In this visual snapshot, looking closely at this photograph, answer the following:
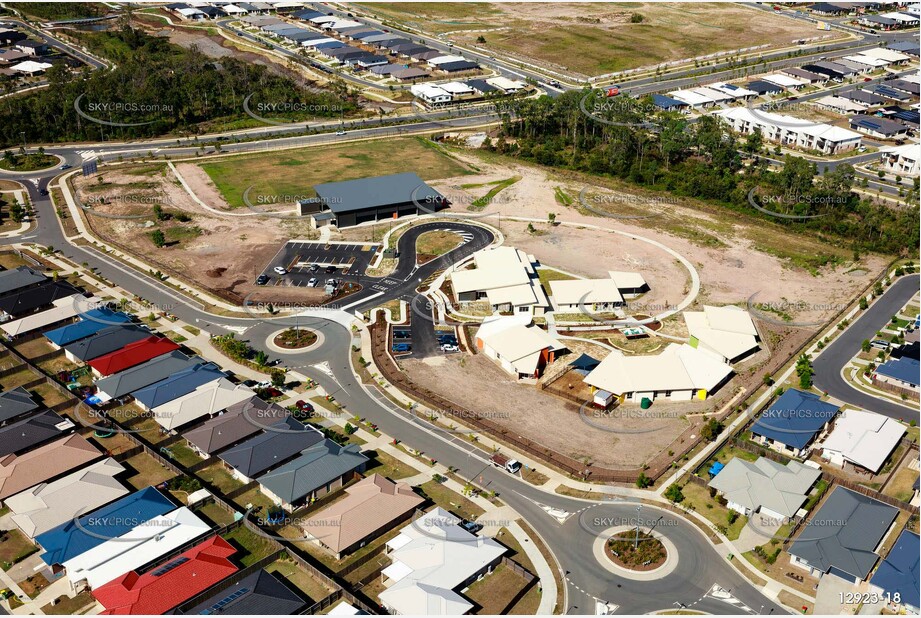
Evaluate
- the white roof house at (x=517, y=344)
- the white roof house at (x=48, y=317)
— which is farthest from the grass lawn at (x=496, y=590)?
the white roof house at (x=48, y=317)

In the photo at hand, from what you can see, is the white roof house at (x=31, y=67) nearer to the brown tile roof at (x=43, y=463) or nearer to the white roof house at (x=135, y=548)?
the brown tile roof at (x=43, y=463)

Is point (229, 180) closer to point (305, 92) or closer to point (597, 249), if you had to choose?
point (305, 92)

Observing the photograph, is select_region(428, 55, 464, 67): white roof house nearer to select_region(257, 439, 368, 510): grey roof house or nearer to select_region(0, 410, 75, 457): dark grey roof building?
select_region(0, 410, 75, 457): dark grey roof building

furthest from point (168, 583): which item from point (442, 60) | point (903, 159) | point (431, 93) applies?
point (442, 60)

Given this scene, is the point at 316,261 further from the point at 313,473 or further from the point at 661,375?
the point at 661,375

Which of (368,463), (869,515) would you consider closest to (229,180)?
(368,463)
